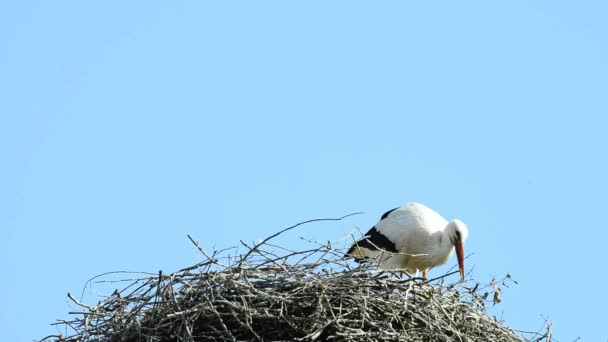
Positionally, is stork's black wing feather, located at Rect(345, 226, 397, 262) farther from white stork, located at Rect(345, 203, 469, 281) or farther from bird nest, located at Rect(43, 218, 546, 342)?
bird nest, located at Rect(43, 218, 546, 342)

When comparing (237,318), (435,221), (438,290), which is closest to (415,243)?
(435,221)

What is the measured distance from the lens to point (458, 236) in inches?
378

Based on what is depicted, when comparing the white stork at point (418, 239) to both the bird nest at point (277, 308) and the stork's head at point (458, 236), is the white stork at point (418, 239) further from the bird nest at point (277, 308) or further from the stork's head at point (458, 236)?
the bird nest at point (277, 308)

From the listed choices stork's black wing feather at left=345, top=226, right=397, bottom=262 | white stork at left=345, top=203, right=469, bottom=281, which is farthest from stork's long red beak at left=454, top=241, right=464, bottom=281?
stork's black wing feather at left=345, top=226, right=397, bottom=262

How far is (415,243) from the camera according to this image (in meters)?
9.85

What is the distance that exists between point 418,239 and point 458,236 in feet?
1.13

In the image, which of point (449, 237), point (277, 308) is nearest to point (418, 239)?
point (449, 237)

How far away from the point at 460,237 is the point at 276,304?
328 cm

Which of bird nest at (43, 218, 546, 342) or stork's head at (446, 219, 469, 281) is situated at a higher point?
stork's head at (446, 219, 469, 281)

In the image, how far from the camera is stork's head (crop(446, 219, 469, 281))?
9.60 m

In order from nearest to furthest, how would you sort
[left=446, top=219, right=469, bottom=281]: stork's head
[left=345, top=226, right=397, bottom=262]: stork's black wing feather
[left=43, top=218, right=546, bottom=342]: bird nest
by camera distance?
[left=43, top=218, right=546, bottom=342]: bird nest
[left=446, top=219, right=469, bottom=281]: stork's head
[left=345, top=226, right=397, bottom=262]: stork's black wing feather

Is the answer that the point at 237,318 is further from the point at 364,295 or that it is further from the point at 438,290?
the point at 438,290

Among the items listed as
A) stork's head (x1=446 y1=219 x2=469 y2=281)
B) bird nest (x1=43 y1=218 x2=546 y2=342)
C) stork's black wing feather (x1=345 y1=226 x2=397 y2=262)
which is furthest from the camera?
stork's black wing feather (x1=345 y1=226 x2=397 y2=262)

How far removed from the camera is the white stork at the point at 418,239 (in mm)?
9661
